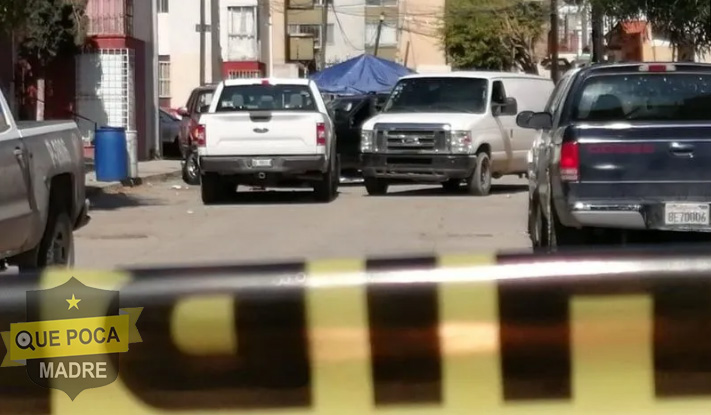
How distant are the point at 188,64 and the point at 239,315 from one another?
4471 centimetres

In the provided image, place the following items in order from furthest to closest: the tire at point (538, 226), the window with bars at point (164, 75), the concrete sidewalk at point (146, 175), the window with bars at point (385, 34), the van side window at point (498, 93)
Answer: the window with bars at point (385, 34) < the window with bars at point (164, 75) < the concrete sidewalk at point (146, 175) < the van side window at point (498, 93) < the tire at point (538, 226)

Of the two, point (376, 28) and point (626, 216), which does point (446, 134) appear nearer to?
point (626, 216)

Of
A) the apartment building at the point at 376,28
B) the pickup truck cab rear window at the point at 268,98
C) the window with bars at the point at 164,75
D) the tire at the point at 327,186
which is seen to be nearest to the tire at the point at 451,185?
the tire at the point at 327,186

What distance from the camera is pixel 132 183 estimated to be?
24.0 metres

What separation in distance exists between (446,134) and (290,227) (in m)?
4.57

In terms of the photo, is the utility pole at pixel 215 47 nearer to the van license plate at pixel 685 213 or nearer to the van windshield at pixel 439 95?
the van windshield at pixel 439 95

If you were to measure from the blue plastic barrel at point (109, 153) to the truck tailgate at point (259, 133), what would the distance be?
4.40m

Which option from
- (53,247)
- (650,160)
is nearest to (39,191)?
(53,247)

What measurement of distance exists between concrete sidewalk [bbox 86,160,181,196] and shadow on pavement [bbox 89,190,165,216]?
0.64ft

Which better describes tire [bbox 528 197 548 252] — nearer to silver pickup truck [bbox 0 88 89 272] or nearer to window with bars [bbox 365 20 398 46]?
silver pickup truck [bbox 0 88 89 272]

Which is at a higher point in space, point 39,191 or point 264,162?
point 39,191

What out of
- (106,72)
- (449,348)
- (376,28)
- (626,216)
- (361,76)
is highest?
(376,28)

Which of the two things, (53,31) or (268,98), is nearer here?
(268,98)

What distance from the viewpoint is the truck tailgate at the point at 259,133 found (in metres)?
19.0
